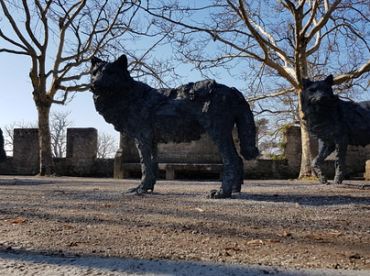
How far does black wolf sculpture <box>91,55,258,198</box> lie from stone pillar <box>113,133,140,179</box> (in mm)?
8523

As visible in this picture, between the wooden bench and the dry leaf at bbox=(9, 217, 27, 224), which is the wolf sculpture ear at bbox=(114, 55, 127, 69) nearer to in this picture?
the dry leaf at bbox=(9, 217, 27, 224)

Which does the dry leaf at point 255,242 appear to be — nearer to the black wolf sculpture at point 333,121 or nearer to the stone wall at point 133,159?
the black wolf sculpture at point 333,121

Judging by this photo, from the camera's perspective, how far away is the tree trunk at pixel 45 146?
53.7ft

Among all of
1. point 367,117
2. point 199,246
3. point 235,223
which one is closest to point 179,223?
point 235,223

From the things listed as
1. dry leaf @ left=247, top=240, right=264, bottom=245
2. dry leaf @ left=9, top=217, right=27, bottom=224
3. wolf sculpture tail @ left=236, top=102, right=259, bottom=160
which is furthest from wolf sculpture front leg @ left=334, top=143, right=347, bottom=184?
dry leaf @ left=9, top=217, right=27, bottom=224

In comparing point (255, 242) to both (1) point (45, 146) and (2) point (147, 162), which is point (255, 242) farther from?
(1) point (45, 146)

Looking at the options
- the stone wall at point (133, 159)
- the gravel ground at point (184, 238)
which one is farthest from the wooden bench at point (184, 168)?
the gravel ground at point (184, 238)

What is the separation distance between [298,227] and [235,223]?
1.91 feet

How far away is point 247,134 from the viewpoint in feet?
22.4

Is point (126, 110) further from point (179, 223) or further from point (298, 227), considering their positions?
point (298, 227)

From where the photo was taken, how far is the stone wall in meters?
16.2

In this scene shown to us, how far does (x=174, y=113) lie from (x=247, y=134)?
109cm

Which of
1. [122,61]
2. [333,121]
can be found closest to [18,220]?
[122,61]

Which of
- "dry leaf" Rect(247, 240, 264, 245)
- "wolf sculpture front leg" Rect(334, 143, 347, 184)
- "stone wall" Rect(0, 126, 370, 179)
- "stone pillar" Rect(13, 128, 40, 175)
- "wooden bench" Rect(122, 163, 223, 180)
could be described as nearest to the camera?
"dry leaf" Rect(247, 240, 264, 245)
